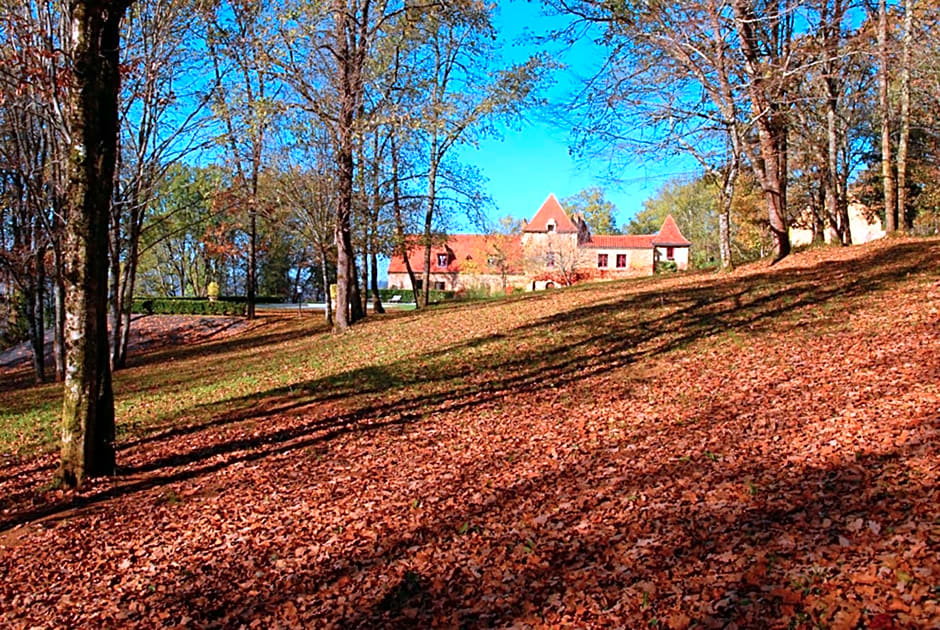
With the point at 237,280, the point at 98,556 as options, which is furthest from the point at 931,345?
the point at 237,280

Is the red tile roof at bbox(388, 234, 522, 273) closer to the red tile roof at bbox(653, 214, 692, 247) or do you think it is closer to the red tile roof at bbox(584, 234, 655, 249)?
the red tile roof at bbox(584, 234, 655, 249)

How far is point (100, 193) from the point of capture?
5.65 meters

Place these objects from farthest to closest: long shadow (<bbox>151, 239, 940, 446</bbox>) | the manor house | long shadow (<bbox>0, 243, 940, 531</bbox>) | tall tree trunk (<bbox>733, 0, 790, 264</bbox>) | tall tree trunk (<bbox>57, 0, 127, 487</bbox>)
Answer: the manor house, tall tree trunk (<bbox>733, 0, 790, 264</bbox>), long shadow (<bbox>151, 239, 940, 446</bbox>), long shadow (<bbox>0, 243, 940, 531</bbox>), tall tree trunk (<bbox>57, 0, 127, 487</bbox>)

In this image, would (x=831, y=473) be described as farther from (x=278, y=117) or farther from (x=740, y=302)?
(x=278, y=117)

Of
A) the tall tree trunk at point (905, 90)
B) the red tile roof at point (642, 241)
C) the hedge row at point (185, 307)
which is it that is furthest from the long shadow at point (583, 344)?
the red tile roof at point (642, 241)

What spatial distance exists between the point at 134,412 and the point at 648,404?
782cm

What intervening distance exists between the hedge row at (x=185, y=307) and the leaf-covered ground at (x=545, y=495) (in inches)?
765

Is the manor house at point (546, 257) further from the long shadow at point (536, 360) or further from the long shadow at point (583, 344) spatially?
the long shadow at point (536, 360)

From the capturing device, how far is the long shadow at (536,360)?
720cm

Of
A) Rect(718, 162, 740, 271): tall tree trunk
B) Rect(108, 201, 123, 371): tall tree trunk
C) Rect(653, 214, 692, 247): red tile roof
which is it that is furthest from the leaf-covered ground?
Rect(653, 214, 692, 247): red tile roof

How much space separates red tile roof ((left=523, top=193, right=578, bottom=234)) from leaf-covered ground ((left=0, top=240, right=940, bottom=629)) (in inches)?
1640

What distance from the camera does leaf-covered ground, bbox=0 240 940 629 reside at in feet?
11.4

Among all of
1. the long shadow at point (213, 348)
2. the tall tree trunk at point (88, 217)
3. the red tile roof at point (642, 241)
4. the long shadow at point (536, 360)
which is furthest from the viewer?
the red tile roof at point (642, 241)

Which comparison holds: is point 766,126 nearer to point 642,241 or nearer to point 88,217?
point 88,217
